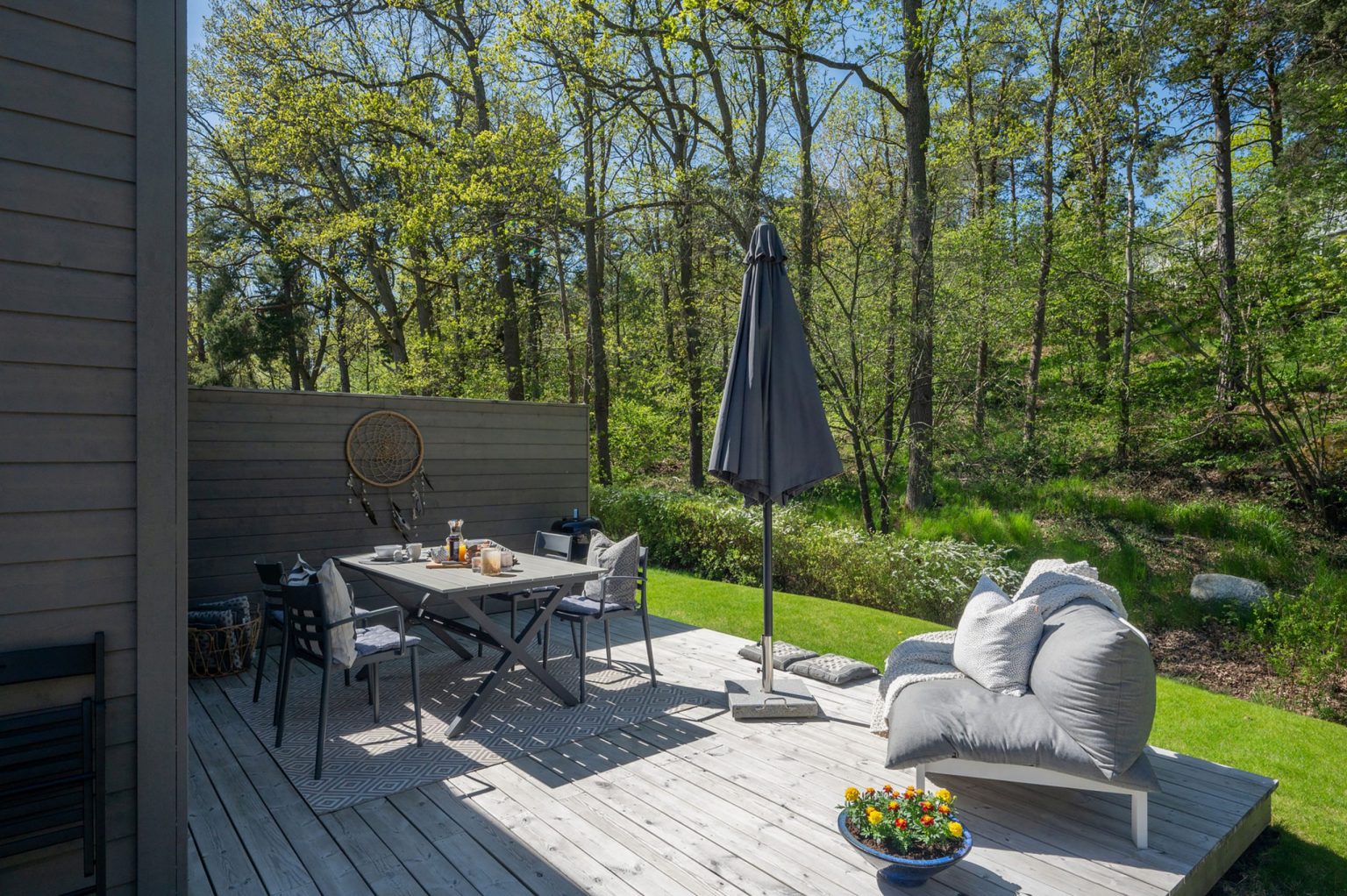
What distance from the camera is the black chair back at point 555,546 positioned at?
201 inches

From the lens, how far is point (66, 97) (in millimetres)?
1938

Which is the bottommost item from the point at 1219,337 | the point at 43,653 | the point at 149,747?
the point at 149,747

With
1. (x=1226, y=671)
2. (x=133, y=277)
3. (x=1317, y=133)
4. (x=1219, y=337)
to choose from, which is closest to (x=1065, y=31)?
(x=1317, y=133)

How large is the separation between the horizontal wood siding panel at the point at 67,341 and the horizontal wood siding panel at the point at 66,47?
66 cm

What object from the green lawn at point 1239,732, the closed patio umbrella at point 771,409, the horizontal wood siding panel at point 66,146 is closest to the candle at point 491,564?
the closed patio umbrella at point 771,409

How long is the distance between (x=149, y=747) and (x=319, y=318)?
13346 mm

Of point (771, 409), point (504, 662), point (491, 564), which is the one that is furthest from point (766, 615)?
point (491, 564)

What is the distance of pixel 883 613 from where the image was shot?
6.07 meters

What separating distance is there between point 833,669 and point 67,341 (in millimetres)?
3915

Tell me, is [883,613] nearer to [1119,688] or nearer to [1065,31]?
[1119,688]

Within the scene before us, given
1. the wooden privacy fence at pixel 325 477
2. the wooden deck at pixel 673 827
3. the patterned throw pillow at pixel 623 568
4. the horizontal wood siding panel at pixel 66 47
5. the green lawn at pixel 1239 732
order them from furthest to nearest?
the wooden privacy fence at pixel 325 477
the patterned throw pillow at pixel 623 568
the green lawn at pixel 1239 732
the wooden deck at pixel 673 827
the horizontal wood siding panel at pixel 66 47

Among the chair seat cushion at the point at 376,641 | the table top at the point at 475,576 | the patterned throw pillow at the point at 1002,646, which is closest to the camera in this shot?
the patterned throw pillow at the point at 1002,646

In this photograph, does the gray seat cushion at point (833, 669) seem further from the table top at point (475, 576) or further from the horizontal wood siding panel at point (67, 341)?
the horizontal wood siding panel at point (67, 341)

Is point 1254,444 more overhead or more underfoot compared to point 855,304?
more underfoot
